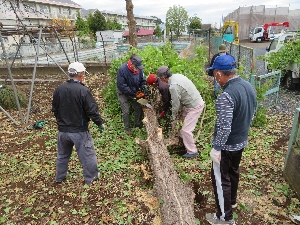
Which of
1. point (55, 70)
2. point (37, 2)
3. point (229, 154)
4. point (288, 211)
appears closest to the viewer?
point (229, 154)

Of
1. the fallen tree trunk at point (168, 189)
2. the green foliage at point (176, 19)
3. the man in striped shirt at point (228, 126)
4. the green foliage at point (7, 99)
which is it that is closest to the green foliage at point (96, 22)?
the green foliage at point (176, 19)

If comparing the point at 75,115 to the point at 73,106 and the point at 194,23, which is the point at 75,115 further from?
the point at 194,23

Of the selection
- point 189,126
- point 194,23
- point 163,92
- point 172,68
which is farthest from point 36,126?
point 194,23

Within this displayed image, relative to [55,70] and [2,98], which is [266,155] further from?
[55,70]

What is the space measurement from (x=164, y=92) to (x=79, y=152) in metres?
1.89

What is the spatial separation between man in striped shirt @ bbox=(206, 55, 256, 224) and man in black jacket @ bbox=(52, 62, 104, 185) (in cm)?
174

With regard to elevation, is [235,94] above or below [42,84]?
above

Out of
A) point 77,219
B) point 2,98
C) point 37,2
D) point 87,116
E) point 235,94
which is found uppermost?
point 37,2

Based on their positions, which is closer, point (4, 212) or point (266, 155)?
point (4, 212)

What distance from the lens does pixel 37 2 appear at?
37.1 m

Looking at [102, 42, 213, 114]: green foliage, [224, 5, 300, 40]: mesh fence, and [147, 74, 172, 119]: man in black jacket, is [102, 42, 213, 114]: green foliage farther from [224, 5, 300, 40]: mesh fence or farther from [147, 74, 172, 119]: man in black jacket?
[224, 5, 300, 40]: mesh fence

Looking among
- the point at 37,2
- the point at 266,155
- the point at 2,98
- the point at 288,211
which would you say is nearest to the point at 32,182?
the point at 288,211

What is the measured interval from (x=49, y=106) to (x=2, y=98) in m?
1.30

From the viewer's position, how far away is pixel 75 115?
3.35 meters
